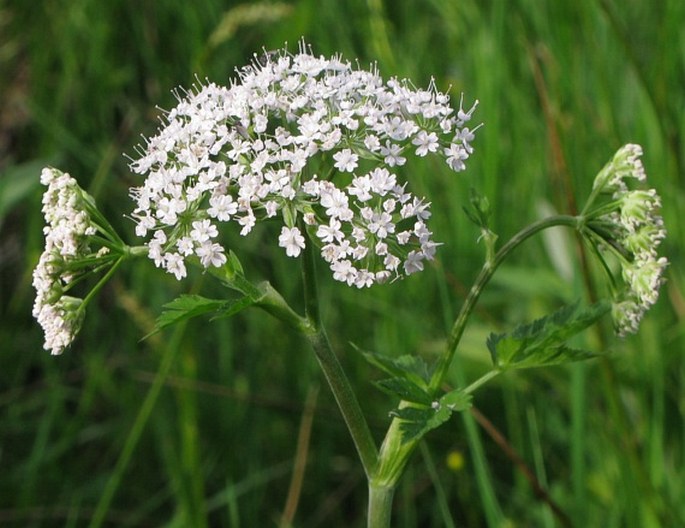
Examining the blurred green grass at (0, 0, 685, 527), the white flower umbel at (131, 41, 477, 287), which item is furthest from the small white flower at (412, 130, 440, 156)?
the blurred green grass at (0, 0, 685, 527)

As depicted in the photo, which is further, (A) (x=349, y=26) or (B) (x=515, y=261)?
(A) (x=349, y=26)

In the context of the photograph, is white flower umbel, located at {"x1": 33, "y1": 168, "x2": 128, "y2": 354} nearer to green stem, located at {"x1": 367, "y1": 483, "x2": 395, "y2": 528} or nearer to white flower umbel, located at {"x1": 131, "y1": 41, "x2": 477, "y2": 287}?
white flower umbel, located at {"x1": 131, "y1": 41, "x2": 477, "y2": 287}

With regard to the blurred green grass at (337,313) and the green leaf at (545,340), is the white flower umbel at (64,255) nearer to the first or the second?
the green leaf at (545,340)

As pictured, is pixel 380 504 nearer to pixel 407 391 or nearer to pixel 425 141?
pixel 407 391

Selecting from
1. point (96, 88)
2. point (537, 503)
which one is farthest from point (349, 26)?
point (537, 503)

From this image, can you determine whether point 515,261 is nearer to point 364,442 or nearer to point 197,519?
point 197,519
